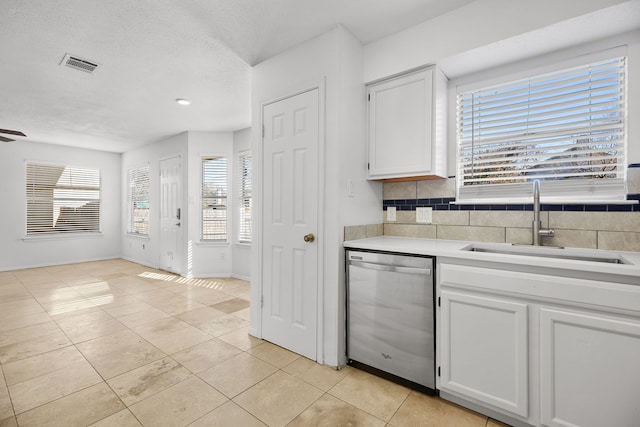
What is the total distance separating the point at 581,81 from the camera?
2037 mm

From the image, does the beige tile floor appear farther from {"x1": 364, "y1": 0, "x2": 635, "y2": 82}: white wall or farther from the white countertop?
{"x1": 364, "y1": 0, "x2": 635, "y2": 82}: white wall

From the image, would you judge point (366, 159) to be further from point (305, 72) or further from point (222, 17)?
point (222, 17)

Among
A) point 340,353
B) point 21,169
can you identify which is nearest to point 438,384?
point 340,353

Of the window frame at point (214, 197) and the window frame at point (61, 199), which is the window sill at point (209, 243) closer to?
the window frame at point (214, 197)

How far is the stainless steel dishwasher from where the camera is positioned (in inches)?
76.0

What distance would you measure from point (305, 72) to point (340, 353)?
2215mm

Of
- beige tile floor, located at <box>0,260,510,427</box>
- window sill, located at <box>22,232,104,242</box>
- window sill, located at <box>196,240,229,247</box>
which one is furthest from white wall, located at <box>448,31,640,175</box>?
window sill, located at <box>22,232,104,242</box>

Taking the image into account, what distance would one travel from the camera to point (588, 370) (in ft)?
4.70

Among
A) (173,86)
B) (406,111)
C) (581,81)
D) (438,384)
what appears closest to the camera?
(438,384)

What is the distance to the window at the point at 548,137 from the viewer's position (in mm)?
1950

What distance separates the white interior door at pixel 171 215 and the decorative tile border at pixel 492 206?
4160 mm

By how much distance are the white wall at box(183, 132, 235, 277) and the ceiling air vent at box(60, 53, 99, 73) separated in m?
2.31

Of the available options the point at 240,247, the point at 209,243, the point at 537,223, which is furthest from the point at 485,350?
the point at 209,243

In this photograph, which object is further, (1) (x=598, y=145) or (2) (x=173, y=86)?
(2) (x=173, y=86)
